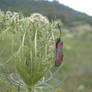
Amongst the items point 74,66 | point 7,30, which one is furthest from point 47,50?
point 74,66

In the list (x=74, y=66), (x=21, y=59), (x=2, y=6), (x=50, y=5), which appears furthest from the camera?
(x=74, y=66)

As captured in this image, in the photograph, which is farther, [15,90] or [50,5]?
[50,5]

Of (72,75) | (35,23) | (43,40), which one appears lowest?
(72,75)

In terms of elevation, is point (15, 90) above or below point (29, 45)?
below

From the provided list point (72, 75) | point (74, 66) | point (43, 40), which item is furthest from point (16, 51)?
point (74, 66)

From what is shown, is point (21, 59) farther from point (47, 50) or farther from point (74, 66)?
point (74, 66)

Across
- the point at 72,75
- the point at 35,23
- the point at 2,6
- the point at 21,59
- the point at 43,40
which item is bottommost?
the point at 72,75

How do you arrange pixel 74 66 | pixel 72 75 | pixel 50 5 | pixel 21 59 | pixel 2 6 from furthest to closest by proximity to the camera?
pixel 74 66 → pixel 72 75 → pixel 50 5 → pixel 2 6 → pixel 21 59

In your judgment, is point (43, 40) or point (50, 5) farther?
point (50, 5)

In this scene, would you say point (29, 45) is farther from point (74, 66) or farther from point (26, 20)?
point (74, 66)
